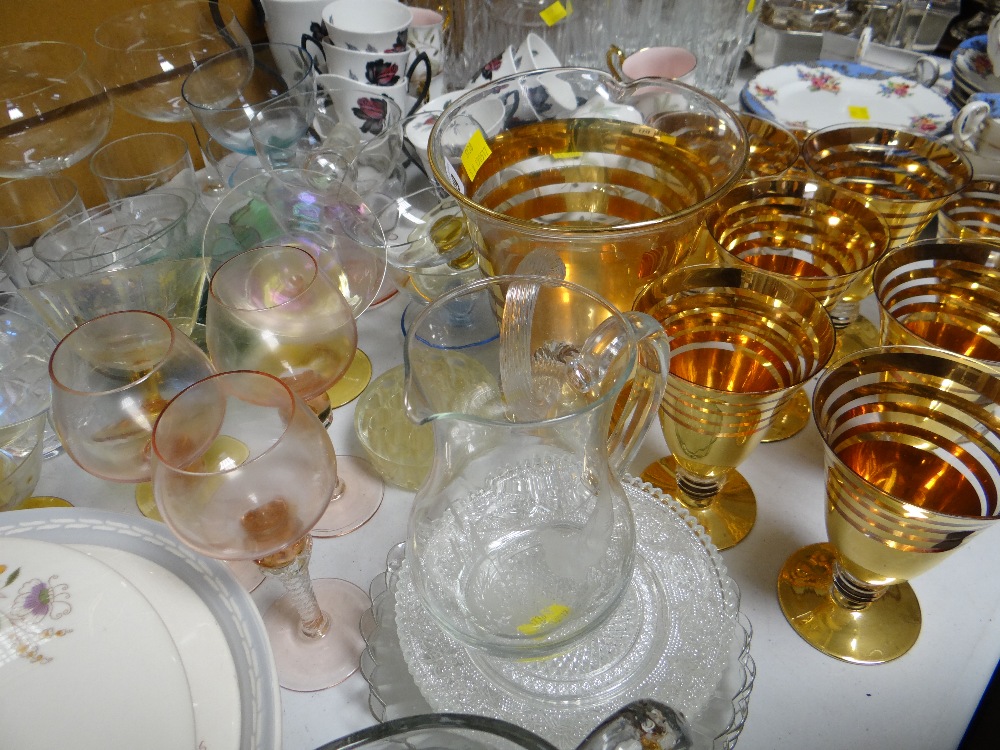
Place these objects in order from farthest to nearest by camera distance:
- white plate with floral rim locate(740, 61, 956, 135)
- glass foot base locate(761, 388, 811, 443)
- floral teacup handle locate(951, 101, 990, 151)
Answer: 1. white plate with floral rim locate(740, 61, 956, 135)
2. floral teacup handle locate(951, 101, 990, 151)
3. glass foot base locate(761, 388, 811, 443)

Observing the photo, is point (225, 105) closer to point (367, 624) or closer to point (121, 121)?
point (121, 121)

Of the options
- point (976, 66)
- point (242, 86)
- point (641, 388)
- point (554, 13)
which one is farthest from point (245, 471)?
point (976, 66)

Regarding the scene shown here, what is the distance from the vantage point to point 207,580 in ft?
1.18

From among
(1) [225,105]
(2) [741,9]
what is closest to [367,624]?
(1) [225,105]

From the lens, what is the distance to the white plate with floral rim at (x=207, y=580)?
32cm

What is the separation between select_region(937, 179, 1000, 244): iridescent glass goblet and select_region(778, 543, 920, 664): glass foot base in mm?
295

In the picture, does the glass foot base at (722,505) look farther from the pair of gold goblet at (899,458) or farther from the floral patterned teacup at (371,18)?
the floral patterned teacup at (371,18)

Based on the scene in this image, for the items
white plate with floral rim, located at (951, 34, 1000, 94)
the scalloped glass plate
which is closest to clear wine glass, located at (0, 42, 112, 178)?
the scalloped glass plate

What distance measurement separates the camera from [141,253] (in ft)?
1.60

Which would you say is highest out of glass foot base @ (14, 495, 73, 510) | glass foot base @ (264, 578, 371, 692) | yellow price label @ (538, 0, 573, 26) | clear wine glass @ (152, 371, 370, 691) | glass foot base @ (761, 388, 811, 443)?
yellow price label @ (538, 0, 573, 26)

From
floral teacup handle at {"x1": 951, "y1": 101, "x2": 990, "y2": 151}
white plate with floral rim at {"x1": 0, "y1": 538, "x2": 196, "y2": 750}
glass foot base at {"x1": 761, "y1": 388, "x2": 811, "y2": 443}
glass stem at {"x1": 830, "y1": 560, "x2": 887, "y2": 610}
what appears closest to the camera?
white plate with floral rim at {"x1": 0, "y1": 538, "x2": 196, "y2": 750}

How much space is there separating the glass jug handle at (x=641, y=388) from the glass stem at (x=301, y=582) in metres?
0.18

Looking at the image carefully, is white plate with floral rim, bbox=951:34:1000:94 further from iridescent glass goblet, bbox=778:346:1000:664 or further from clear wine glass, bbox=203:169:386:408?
clear wine glass, bbox=203:169:386:408

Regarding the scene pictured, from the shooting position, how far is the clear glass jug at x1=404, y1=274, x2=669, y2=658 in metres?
0.35
